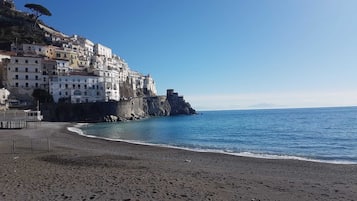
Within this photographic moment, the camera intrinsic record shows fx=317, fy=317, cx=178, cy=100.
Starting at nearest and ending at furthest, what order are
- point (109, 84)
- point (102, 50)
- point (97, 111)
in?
point (97, 111), point (109, 84), point (102, 50)

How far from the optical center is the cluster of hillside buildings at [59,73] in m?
93.2

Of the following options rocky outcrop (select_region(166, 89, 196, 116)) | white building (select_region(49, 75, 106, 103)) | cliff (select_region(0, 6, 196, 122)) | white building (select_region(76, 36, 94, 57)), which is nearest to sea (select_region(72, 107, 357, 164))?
cliff (select_region(0, 6, 196, 122))

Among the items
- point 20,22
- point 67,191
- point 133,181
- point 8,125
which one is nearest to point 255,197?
point 133,181

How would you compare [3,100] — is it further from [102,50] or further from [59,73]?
[102,50]

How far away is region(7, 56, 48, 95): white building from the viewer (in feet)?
303

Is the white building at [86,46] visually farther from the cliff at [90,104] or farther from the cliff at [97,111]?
the cliff at [97,111]

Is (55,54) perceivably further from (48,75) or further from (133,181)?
(133,181)

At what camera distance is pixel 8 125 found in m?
55.1

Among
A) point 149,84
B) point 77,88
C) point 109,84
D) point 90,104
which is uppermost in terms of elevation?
point 149,84

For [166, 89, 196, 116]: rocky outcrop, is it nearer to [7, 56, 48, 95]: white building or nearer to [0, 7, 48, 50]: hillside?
[0, 7, 48, 50]: hillside

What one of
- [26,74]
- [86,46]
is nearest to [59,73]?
[26,74]

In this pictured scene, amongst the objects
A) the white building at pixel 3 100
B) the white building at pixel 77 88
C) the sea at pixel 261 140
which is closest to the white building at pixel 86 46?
the white building at pixel 77 88

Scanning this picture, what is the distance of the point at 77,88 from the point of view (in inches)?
4003

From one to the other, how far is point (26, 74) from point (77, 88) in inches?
601
